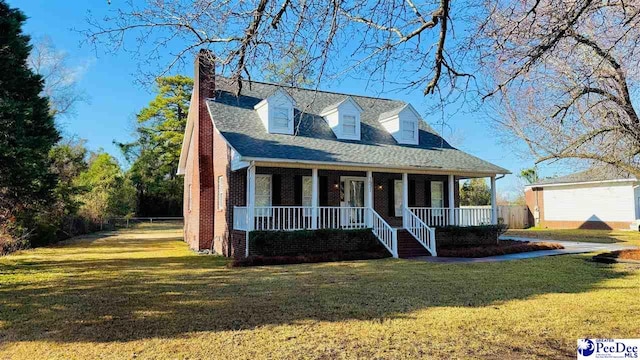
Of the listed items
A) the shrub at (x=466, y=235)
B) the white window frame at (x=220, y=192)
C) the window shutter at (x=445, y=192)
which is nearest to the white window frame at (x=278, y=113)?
the white window frame at (x=220, y=192)

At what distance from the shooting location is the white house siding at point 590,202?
1084 inches

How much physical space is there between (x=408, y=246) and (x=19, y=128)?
13273mm

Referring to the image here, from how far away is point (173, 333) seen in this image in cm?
558

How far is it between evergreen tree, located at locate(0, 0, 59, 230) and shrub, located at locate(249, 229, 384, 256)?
7442 mm

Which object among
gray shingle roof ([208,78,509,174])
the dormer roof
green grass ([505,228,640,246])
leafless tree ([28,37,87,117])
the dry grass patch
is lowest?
green grass ([505,228,640,246])

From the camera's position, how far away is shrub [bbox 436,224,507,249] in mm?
16906

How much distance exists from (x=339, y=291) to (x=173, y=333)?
372 cm

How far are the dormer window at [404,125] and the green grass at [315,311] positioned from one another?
8963 mm

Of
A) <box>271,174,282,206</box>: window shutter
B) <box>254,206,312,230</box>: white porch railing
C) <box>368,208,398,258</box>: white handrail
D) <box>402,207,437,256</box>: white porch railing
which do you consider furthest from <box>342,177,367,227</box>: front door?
<box>271,174,282,206</box>: window shutter

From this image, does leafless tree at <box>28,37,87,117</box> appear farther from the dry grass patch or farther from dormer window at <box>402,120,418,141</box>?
the dry grass patch

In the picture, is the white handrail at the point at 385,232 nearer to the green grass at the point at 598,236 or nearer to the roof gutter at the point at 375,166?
the roof gutter at the point at 375,166

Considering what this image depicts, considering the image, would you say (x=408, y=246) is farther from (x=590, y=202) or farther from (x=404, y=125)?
(x=590, y=202)

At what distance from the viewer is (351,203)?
1802 cm

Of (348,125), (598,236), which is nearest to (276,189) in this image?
(348,125)
